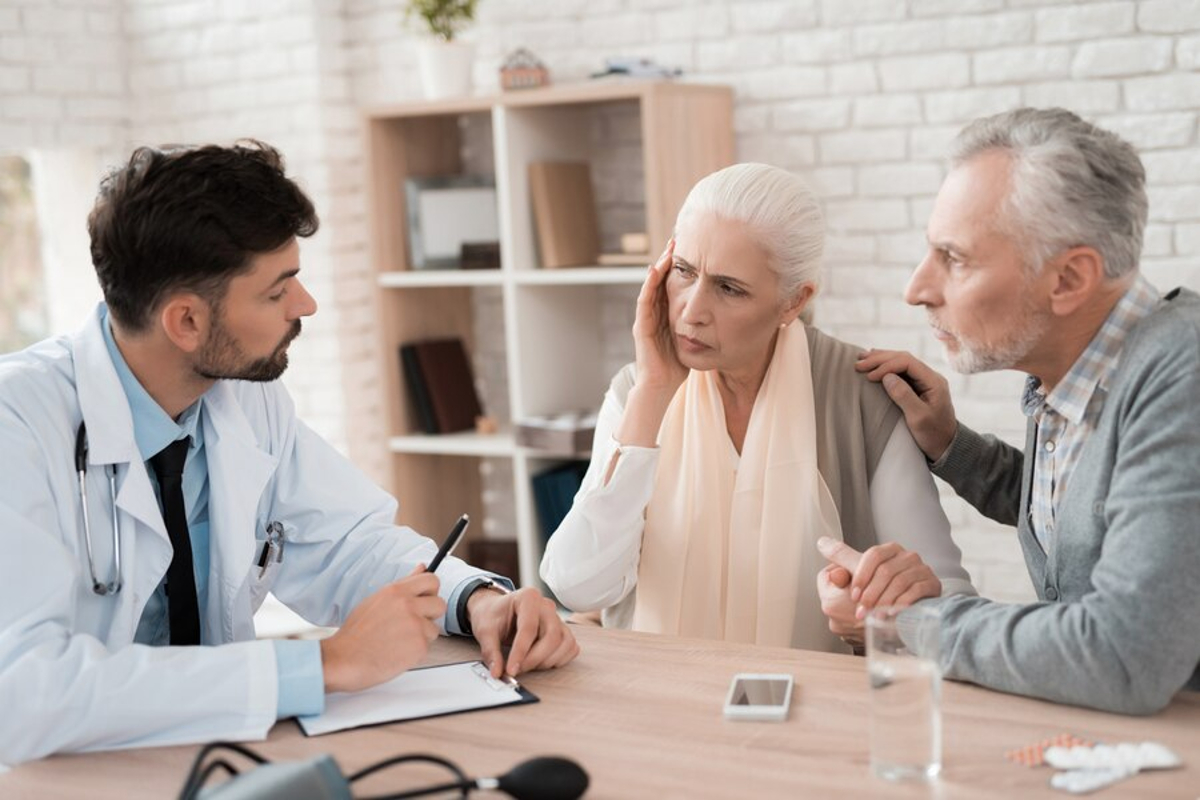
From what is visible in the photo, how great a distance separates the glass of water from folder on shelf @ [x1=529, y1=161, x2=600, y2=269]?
260 centimetres

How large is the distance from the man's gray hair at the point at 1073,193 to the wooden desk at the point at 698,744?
1.93 ft

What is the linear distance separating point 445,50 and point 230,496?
2346 mm

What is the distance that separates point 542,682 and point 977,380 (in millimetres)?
2119

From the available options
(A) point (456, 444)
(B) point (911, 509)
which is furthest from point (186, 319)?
(A) point (456, 444)

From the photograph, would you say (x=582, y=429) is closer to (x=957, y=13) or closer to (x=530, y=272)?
(x=530, y=272)

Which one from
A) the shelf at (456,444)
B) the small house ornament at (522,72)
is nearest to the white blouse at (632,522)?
the shelf at (456,444)

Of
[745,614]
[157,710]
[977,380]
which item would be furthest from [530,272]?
[157,710]

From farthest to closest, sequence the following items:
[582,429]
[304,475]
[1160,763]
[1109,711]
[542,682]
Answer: [582,429], [304,475], [542,682], [1109,711], [1160,763]

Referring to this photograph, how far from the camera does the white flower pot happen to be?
13.6 ft

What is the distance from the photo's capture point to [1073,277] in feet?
6.12

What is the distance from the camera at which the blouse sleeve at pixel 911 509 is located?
2.36 m

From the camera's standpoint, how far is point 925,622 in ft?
5.09

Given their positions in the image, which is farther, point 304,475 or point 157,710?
point 304,475

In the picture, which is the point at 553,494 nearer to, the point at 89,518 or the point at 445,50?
the point at 445,50
